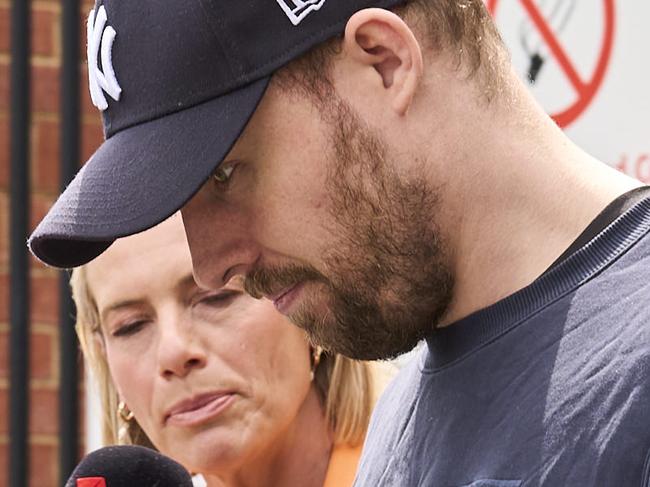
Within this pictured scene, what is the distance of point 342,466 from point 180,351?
32 centimetres

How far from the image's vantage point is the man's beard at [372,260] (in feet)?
5.08

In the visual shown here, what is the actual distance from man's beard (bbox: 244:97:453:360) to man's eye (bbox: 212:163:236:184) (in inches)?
4.3

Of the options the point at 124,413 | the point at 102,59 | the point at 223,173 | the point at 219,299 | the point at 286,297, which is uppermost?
the point at 102,59

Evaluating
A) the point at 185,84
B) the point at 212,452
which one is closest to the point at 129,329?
the point at 212,452

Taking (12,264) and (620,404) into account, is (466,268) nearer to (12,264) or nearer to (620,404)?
(620,404)

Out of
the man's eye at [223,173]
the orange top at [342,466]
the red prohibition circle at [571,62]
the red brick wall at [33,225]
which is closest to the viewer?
the man's eye at [223,173]

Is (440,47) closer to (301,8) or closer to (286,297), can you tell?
(301,8)

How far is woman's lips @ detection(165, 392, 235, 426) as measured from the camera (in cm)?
251

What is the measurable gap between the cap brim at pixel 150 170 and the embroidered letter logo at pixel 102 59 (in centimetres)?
5

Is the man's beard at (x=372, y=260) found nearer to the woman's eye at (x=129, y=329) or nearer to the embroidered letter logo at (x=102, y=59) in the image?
the embroidered letter logo at (x=102, y=59)

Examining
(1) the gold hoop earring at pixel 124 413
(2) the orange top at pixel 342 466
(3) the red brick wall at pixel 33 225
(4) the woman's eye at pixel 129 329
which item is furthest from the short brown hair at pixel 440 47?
(3) the red brick wall at pixel 33 225

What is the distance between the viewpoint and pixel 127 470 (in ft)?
7.08

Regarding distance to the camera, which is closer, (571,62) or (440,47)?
(440,47)

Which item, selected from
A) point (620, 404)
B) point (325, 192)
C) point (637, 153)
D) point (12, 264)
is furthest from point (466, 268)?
point (12, 264)
